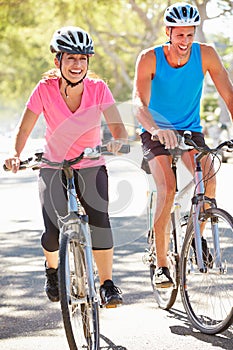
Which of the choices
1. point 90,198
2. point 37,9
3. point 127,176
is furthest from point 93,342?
point 37,9

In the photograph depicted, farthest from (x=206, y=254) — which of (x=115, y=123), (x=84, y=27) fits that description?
(x=84, y=27)

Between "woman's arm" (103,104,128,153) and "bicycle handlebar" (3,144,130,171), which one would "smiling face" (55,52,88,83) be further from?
"bicycle handlebar" (3,144,130,171)

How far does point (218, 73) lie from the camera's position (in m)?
5.85

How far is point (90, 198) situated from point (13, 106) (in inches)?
3717

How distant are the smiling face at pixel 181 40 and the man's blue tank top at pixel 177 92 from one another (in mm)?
87

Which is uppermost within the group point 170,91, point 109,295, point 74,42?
point 74,42

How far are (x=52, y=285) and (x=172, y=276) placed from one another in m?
0.95

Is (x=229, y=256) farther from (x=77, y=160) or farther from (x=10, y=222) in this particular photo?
(x=10, y=222)

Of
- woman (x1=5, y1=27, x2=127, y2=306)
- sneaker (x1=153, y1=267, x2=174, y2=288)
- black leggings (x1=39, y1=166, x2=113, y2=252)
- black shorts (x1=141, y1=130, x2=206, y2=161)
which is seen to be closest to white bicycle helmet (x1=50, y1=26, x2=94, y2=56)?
woman (x1=5, y1=27, x2=127, y2=306)

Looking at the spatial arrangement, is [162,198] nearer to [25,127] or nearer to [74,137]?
[74,137]

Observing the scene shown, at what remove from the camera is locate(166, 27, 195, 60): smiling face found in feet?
18.7

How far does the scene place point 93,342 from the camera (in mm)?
4770

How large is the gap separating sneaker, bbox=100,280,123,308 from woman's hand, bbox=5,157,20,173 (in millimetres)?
881

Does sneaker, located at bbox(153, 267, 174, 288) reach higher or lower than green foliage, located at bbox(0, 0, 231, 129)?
lower
